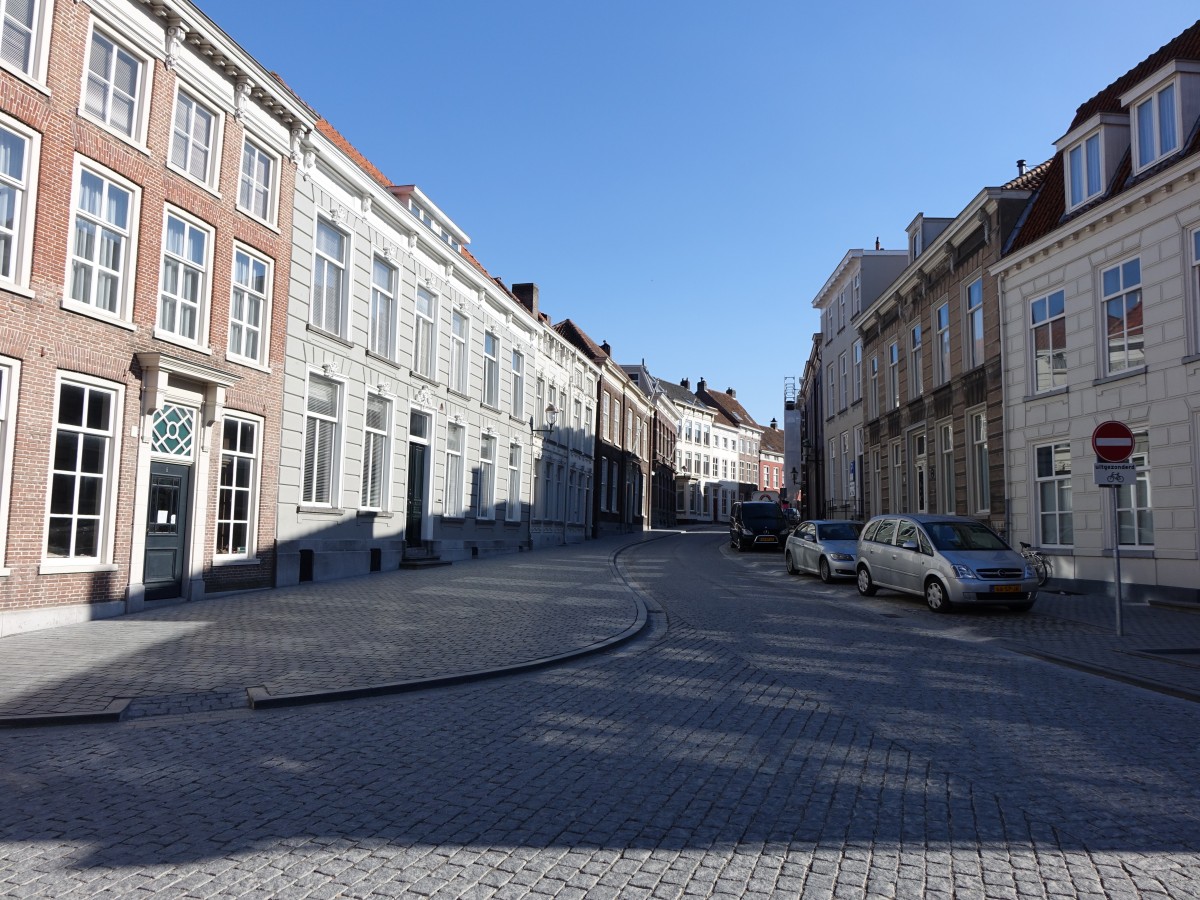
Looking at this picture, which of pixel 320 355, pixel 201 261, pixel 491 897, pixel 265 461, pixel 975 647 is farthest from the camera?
pixel 320 355

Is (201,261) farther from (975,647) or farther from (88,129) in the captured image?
(975,647)

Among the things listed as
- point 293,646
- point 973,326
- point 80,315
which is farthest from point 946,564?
point 80,315

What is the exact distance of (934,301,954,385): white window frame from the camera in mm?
25087

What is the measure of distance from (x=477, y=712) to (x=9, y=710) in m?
3.65

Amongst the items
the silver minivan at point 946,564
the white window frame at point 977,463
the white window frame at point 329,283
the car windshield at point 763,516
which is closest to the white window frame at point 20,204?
the white window frame at point 329,283

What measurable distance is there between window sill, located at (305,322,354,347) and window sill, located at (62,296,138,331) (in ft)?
16.4

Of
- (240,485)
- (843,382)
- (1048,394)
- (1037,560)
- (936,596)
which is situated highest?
(843,382)

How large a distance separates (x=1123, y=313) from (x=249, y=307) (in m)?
16.1

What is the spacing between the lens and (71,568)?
12422mm

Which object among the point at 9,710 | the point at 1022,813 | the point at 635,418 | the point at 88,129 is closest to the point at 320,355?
the point at 88,129

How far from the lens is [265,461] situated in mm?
17016

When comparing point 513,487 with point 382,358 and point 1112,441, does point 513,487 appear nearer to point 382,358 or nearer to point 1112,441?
point 382,358

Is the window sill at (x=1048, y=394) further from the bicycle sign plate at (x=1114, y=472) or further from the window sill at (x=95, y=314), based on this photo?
the window sill at (x=95, y=314)

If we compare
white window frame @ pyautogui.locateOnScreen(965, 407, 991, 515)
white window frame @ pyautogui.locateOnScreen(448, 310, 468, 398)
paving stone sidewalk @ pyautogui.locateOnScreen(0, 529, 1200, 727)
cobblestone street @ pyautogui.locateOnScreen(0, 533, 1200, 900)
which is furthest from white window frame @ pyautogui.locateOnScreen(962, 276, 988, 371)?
cobblestone street @ pyautogui.locateOnScreen(0, 533, 1200, 900)
